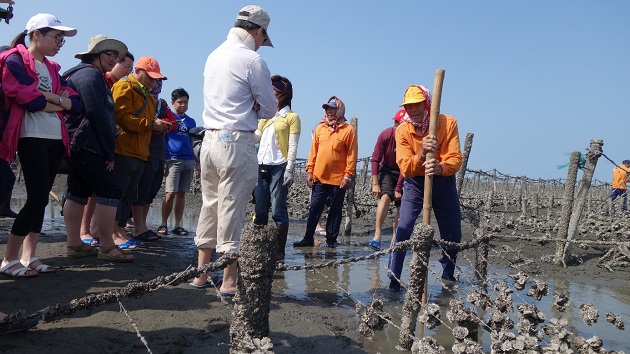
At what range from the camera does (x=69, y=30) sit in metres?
3.52

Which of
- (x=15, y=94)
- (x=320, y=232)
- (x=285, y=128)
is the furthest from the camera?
(x=320, y=232)

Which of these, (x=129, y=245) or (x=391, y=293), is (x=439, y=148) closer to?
(x=391, y=293)

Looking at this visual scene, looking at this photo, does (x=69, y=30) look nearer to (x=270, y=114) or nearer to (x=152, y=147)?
(x=270, y=114)

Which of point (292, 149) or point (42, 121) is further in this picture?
point (292, 149)

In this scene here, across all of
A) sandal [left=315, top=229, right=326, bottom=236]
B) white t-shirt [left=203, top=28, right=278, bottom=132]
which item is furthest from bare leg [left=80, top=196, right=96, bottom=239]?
sandal [left=315, top=229, right=326, bottom=236]

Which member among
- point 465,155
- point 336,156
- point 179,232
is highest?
point 465,155

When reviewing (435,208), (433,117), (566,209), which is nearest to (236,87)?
(433,117)

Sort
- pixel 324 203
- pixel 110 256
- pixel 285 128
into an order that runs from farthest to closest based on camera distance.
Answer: pixel 324 203 → pixel 285 128 → pixel 110 256

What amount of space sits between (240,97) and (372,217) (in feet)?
27.2

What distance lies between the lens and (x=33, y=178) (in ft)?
11.2

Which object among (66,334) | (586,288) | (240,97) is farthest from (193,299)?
(586,288)

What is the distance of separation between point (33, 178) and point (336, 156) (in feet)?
12.6

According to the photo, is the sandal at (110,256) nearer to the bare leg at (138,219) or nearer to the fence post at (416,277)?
the bare leg at (138,219)

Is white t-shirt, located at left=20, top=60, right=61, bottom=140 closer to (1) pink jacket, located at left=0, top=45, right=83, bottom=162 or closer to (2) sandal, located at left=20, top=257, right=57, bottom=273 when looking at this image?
(1) pink jacket, located at left=0, top=45, right=83, bottom=162
